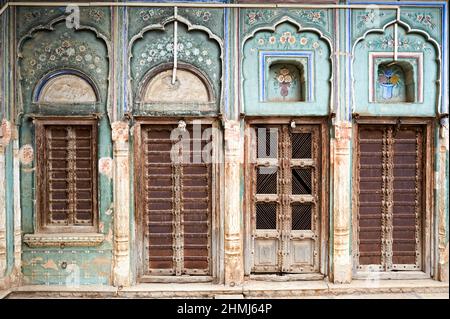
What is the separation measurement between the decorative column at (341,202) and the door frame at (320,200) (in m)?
0.12

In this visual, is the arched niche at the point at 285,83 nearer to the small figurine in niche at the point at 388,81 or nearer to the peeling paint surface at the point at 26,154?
the small figurine in niche at the point at 388,81

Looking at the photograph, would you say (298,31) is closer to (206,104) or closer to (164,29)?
(206,104)

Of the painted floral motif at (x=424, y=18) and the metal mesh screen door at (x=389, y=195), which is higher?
the painted floral motif at (x=424, y=18)

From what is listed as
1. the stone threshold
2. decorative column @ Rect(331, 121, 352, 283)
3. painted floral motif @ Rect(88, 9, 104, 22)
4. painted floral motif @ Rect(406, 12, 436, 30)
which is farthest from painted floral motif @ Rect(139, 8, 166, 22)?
the stone threshold

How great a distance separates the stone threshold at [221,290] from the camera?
4.99m

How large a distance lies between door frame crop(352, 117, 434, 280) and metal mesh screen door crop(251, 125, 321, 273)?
553 millimetres

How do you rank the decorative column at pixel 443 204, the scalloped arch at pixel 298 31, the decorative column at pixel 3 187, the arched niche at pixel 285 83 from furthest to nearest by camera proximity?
the arched niche at pixel 285 83, the decorative column at pixel 443 204, the scalloped arch at pixel 298 31, the decorative column at pixel 3 187

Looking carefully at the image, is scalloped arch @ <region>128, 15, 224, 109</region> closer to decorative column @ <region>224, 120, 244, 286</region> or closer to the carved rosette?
the carved rosette

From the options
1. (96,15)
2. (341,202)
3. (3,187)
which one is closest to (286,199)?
(341,202)

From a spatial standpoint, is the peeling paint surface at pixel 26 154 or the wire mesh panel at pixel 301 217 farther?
the wire mesh panel at pixel 301 217

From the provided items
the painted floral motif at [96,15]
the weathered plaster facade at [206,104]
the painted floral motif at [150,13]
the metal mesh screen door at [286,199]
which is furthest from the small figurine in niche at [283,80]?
the painted floral motif at [96,15]

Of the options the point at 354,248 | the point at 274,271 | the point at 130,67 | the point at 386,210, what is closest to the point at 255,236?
the point at 274,271

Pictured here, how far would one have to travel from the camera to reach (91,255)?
16.7ft

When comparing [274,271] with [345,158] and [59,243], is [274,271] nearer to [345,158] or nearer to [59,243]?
[345,158]
